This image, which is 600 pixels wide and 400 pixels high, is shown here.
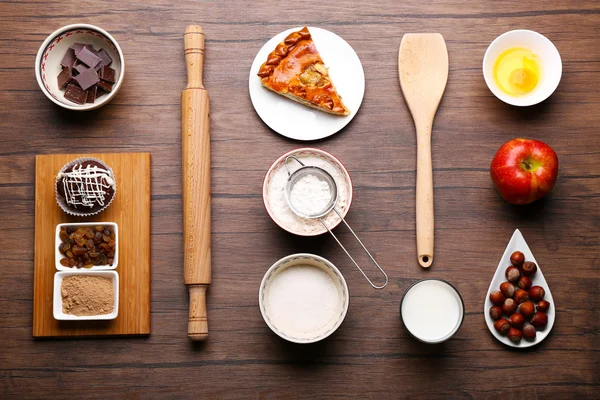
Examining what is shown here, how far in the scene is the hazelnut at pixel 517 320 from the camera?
5.60 feet

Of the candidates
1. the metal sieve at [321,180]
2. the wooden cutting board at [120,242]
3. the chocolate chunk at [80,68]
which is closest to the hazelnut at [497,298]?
the metal sieve at [321,180]

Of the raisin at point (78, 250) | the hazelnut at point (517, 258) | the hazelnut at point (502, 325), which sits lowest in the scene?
the hazelnut at point (502, 325)

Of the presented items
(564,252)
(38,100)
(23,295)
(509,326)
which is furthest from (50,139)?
(564,252)

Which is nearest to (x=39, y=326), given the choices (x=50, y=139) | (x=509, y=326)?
(x=50, y=139)

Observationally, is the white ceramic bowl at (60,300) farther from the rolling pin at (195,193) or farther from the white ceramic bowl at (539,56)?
the white ceramic bowl at (539,56)

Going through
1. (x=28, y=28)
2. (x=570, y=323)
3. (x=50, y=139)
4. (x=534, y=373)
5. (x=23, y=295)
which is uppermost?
(x=28, y=28)

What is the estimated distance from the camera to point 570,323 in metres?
1.75

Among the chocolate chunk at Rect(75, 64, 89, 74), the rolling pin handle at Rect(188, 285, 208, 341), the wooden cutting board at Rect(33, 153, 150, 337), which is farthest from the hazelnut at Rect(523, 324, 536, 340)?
the chocolate chunk at Rect(75, 64, 89, 74)

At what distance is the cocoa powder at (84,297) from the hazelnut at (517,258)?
1109 millimetres

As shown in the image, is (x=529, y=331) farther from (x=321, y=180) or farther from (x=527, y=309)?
(x=321, y=180)

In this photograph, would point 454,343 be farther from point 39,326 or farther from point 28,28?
point 28,28

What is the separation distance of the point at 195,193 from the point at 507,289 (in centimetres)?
89

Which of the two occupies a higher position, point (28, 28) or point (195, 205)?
point (28, 28)

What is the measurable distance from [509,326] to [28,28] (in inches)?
62.9
